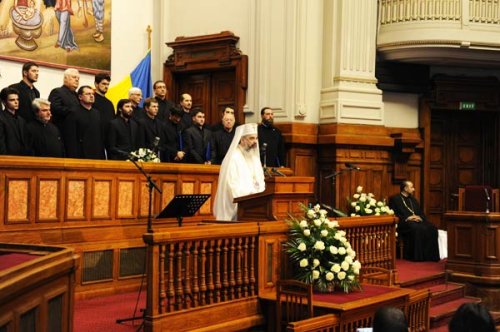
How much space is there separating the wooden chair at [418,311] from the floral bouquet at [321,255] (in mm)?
689

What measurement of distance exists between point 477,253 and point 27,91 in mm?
6521

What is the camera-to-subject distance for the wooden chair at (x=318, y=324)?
6203 millimetres

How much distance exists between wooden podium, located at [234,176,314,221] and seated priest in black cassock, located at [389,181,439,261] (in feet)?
15.1

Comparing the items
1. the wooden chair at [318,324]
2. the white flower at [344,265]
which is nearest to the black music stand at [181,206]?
the wooden chair at [318,324]

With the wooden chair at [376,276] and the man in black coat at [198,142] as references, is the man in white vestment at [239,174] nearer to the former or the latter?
the wooden chair at [376,276]

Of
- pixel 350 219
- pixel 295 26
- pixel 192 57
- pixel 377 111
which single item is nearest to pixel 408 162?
pixel 377 111

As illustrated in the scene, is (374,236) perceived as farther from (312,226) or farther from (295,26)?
(295,26)

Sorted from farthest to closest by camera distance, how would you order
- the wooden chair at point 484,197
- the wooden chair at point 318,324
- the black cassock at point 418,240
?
the black cassock at point 418,240 → the wooden chair at point 484,197 → the wooden chair at point 318,324

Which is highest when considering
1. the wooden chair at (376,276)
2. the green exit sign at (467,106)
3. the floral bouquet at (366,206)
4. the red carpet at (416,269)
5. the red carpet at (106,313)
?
the green exit sign at (467,106)

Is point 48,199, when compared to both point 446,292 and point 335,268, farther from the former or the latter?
point 446,292

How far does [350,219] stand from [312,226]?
1.26 meters

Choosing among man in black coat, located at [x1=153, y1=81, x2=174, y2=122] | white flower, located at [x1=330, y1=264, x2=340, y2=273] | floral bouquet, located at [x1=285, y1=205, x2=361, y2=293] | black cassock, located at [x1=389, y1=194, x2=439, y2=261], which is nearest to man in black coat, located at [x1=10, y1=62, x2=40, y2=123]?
man in black coat, located at [x1=153, y1=81, x2=174, y2=122]

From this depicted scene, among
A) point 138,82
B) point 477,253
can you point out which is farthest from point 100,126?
point 477,253

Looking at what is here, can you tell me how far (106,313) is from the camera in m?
7.18
